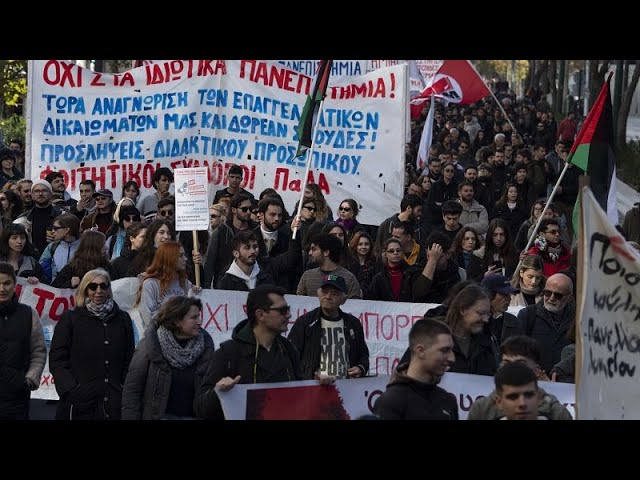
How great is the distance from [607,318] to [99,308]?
341cm

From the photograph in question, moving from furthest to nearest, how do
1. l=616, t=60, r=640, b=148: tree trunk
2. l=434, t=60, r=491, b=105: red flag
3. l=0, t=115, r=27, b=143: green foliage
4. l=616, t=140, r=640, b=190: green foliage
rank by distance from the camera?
l=0, t=115, r=27, b=143: green foliage → l=616, t=60, r=640, b=148: tree trunk → l=616, t=140, r=640, b=190: green foliage → l=434, t=60, r=491, b=105: red flag

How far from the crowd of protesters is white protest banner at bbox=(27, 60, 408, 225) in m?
0.36

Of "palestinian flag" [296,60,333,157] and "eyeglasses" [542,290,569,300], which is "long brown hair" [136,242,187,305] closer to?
"eyeglasses" [542,290,569,300]

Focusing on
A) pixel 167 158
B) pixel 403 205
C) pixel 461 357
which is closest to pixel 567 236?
pixel 403 205

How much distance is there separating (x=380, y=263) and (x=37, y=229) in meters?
3.38

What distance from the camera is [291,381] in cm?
712

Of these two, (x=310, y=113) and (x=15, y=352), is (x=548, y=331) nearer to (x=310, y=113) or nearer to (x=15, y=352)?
(x=15, y=352)

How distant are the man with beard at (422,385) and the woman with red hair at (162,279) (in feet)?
10.9

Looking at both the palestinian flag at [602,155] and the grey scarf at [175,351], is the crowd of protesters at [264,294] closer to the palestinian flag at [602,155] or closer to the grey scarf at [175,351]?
the grey scarf at [175,351]

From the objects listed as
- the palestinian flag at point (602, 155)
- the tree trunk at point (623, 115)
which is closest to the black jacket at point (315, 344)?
the palestinian flag at point (602, 155)

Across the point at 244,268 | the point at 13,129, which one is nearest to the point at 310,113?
the point at 244,268

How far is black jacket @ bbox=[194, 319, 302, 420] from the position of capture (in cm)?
699

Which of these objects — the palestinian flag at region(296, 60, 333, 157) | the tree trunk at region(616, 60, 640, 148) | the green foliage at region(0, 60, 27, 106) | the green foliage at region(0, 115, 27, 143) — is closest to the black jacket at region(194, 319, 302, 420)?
the palestinian flag at region(296, 60, 333, 157)

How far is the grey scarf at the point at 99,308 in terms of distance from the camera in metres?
8.20
